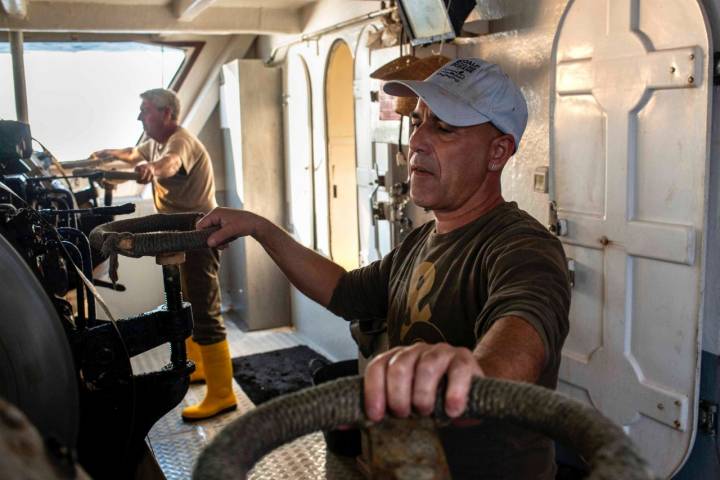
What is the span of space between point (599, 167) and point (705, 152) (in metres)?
0.45

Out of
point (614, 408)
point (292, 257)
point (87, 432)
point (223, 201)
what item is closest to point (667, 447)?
point (614, 408)

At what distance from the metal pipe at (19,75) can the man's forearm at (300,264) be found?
4.09 m

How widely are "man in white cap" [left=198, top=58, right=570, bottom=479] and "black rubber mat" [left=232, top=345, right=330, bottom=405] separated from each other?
265 cm

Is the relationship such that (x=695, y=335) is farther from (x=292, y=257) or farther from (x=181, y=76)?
(x=181, y=76)

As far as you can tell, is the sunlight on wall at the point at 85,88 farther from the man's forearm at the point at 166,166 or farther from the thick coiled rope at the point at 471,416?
the thick coiled rope at the point at 471,416

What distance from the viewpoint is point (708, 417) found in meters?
2.27

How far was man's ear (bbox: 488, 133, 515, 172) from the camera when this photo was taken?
1661 millimetres

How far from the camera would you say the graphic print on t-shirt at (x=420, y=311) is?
154cm

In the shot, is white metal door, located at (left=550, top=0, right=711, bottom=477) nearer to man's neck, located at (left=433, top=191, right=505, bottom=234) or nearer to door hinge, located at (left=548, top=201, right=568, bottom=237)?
door hinge, located at (left=548, top=201, right=568, bottom=237)

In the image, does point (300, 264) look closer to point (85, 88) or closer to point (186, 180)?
point (186, 180)

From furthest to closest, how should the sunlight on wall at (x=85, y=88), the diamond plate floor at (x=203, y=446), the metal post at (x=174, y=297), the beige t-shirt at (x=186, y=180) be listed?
the sunlight on wall at (x=85, y=88), the beige t-shirt at (x=186, y=180), the diamond plate floor at (x=203, y=446), the metal post at (x=174, y=297)

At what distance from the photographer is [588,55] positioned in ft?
8.20

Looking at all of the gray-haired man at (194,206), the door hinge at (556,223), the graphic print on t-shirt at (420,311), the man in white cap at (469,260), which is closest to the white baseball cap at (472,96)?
the man in white cap at (469,260)

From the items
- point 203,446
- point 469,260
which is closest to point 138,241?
point 469,260
